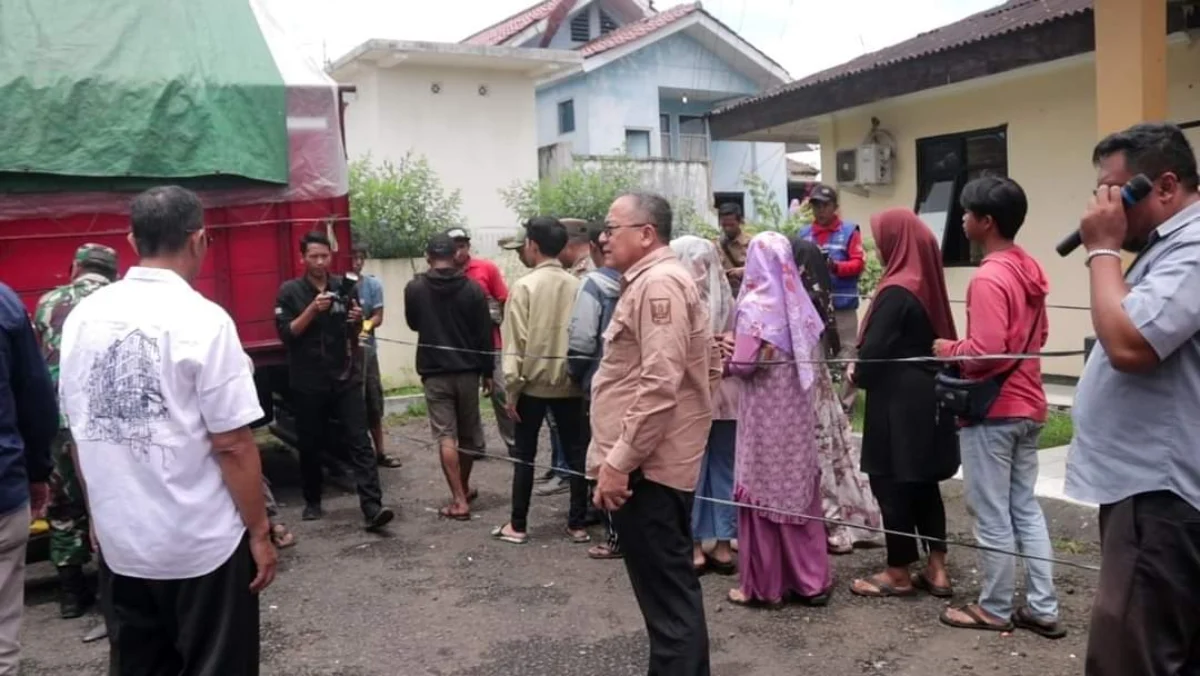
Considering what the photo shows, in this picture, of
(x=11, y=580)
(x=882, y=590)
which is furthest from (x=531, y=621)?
(x=11, y=580)

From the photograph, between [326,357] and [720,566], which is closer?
[720,566]

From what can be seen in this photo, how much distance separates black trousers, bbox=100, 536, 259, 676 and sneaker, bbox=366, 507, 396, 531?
320 centimetres

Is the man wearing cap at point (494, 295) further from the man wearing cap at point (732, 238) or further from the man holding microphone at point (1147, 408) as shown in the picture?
the man holding microphone at point (1147, 408)

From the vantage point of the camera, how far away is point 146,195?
Result: 9.71 ft

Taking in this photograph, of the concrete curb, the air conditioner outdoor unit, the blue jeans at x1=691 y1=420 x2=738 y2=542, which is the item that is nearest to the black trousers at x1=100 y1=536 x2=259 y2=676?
the blue jeans at x1=691 y1=420 x2=738 y2=542

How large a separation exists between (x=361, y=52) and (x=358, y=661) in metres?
13.2

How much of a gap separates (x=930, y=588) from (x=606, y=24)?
22.8 metres

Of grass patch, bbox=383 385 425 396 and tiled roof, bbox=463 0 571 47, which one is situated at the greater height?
tiled roof, bbox=463 0 571 47

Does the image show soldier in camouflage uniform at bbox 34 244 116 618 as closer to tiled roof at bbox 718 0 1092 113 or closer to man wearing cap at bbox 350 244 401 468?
man wearing cap at bbox 350 244 401 468

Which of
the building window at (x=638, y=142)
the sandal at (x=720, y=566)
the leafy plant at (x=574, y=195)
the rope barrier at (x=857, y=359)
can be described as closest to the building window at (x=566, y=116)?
the building window at (x=638, y=142)

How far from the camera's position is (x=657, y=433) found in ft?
11.2

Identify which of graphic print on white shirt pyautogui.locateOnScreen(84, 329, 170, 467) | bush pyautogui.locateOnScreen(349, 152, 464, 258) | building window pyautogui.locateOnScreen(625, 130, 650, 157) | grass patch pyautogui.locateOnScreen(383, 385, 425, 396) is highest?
building window pyautogui.locateOnScreen(625, 130, 650, 157)

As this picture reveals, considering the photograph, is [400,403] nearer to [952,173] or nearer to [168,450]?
[952,173]

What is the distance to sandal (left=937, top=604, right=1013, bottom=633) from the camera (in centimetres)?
425
